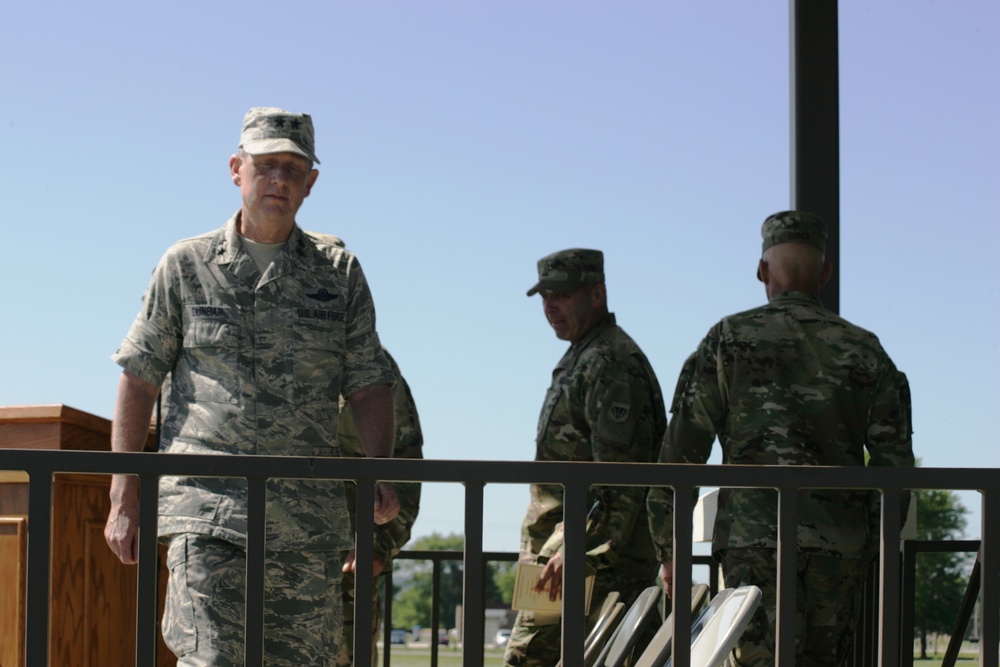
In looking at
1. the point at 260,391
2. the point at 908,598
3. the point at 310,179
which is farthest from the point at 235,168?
the point at 908,598

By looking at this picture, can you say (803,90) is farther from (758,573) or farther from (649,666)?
(649,666)

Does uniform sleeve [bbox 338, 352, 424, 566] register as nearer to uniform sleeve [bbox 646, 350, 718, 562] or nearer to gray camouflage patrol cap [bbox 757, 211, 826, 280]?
uniform sleeve [bbox 646, 350, 718, 562]

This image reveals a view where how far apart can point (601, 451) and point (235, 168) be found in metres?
1.93

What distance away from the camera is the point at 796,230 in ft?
17.6

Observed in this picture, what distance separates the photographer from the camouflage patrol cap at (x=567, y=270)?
6426 millimetres

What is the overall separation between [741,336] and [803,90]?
5.52 feet

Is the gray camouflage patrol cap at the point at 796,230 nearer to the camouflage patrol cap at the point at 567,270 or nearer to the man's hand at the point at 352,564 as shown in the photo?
the camouflage patrol cap at the point at 567,270

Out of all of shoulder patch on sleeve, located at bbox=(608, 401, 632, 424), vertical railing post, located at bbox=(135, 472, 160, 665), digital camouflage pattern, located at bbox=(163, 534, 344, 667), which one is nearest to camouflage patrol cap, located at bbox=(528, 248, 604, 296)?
shoulder patch on sleeve, located at bbox=(608, 401, 632, 424)

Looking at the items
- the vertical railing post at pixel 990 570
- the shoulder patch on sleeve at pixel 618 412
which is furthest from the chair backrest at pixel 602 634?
the vertical railing post at pixel 990 570

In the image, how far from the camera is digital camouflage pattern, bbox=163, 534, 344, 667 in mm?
4195

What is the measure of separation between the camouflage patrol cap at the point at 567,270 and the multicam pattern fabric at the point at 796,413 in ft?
Answer: 4.46

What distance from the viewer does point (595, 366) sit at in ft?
19.7

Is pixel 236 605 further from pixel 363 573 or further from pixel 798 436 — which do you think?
pixel 798 436

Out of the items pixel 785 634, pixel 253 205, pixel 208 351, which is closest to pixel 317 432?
pixel 208 351
